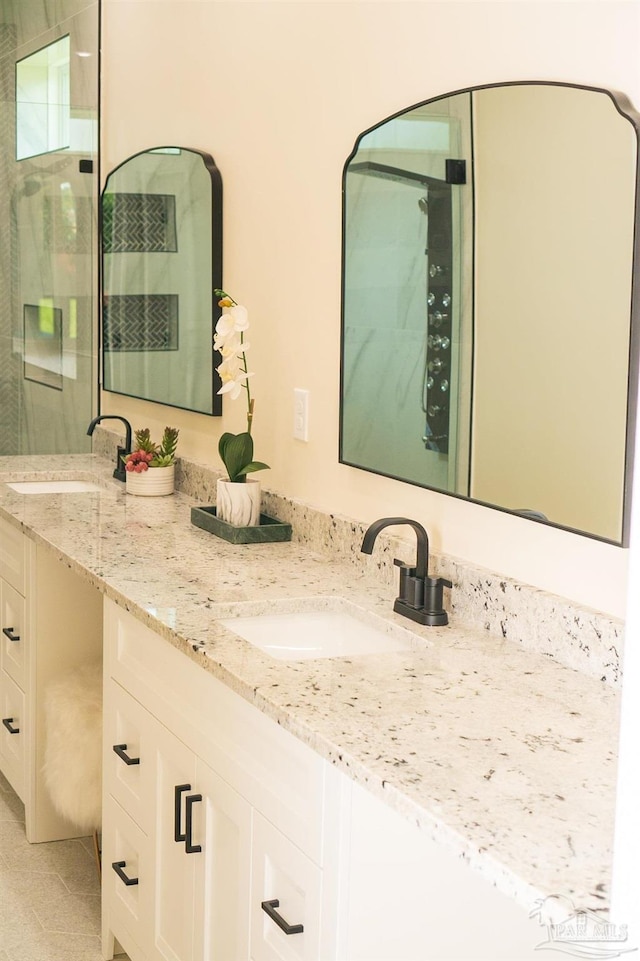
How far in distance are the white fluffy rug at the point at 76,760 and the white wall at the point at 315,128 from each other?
2.39 feet

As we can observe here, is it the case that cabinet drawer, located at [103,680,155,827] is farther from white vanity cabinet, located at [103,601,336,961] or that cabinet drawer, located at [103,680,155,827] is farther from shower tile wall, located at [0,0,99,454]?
shower tile wall, located at [0,0,99,454]

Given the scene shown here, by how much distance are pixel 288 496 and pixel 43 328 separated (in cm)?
174

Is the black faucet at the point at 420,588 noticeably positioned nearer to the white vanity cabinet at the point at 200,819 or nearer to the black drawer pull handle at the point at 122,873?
the white vanity cabinet at the point at 200,819

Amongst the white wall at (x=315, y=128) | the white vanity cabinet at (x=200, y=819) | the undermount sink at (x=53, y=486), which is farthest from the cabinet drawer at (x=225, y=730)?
the undermount sink at (x=53, y=486)

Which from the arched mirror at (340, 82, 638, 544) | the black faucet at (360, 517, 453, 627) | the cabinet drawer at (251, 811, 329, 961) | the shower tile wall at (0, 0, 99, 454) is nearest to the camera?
the cabinet drawer at (251, 811, 329, 961)

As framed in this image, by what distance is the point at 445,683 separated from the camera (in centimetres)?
167

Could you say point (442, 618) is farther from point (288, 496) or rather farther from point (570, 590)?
point (288, 496)

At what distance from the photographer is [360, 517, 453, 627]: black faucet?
1973 millimetres

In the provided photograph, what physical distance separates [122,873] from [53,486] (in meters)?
1.53

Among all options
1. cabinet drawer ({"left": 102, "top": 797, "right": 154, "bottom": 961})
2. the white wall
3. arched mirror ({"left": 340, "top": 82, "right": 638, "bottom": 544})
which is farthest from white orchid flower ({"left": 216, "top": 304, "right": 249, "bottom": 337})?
cabinet drawer ({"left": 102, "top": 797, "right": 154, "bottom": 961})

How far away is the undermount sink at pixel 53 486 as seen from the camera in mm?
3449

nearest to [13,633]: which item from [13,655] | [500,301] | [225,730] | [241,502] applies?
[13,655]

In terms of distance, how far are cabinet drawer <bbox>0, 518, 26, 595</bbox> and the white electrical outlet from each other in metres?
0.77

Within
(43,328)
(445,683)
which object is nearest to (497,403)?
(445,683)
